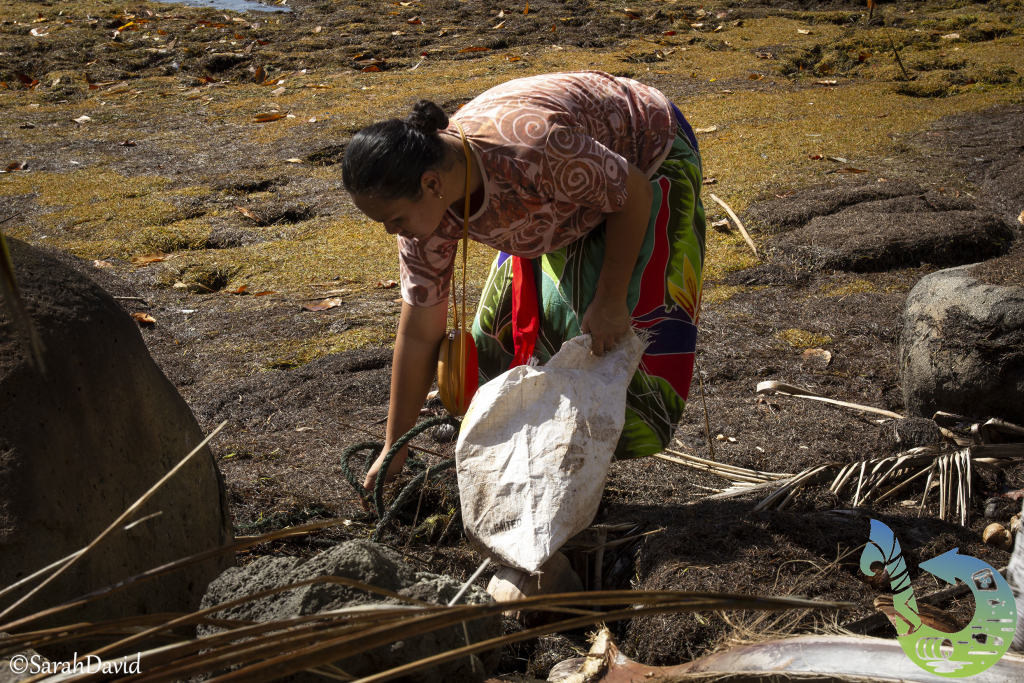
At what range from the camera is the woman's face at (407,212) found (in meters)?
1.49

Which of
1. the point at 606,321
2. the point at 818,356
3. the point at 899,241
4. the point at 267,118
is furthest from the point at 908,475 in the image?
the point at 267,118

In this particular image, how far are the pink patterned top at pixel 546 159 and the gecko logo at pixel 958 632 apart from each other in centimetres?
93

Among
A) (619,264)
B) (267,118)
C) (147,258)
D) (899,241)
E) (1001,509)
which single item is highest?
(267,118)

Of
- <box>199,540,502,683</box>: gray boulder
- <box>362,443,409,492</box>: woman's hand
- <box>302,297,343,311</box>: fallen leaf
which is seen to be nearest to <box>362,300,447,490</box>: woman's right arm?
<box>362,443,409,492</box>: woman's hand

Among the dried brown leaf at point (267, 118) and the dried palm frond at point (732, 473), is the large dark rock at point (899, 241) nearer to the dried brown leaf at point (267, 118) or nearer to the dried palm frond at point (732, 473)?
the dried palm frond at point (732, 473)

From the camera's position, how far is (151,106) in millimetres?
5789

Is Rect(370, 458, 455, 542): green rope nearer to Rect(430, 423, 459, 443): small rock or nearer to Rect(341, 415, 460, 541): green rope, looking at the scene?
Rect(341, 415, 460, 541): green rope

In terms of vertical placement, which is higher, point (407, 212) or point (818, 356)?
point (407, 212)

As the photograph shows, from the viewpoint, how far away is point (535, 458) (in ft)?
5.19

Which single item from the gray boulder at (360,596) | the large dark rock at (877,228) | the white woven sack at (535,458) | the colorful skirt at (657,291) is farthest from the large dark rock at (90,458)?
the large dark rock at (877,228)

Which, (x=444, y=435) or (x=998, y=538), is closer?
(x=998, y=538)

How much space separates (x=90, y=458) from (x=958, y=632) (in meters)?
1.55

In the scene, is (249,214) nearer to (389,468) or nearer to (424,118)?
(389,468)

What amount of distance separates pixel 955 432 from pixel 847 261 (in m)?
1.28
